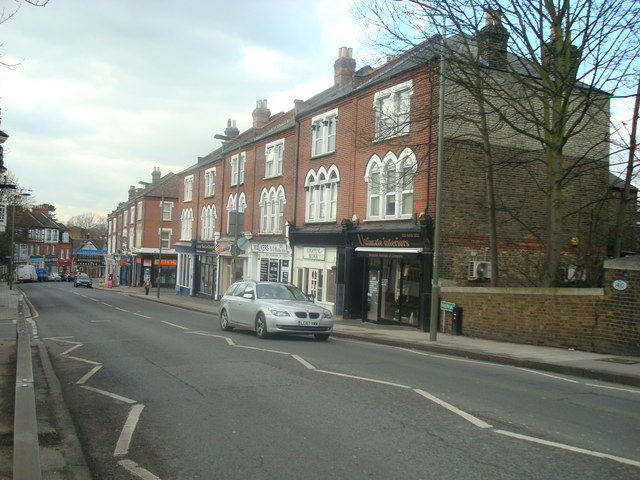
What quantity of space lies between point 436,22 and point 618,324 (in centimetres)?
840

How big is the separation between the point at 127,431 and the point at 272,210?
86.0 ft


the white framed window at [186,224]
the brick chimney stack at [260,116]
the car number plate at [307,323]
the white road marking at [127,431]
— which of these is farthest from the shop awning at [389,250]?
the white framed window at [186,224]

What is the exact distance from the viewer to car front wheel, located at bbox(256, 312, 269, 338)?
15361mm

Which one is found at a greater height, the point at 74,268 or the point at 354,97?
the point at 354,97

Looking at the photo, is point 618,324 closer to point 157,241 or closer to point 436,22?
point 436,22

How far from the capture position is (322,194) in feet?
88.0

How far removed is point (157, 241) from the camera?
2502 inches

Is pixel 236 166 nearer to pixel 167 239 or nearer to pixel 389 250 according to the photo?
pixel 389 250

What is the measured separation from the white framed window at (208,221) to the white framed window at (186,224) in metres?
2.88

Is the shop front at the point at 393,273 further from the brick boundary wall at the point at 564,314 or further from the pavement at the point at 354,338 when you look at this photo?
the brick boundary wall at the point at 564,314

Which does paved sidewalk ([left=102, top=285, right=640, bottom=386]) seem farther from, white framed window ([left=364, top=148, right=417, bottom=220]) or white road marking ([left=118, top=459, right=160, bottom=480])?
white road marking ([left=118, top=459, right=160, bottom=480])

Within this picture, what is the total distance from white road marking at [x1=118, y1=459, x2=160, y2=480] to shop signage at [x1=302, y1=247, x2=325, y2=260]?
69.2 feet

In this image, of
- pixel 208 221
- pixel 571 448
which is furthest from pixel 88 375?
pixel 208 221

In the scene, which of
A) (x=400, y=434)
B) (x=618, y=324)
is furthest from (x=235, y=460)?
(x=618, y=324)
